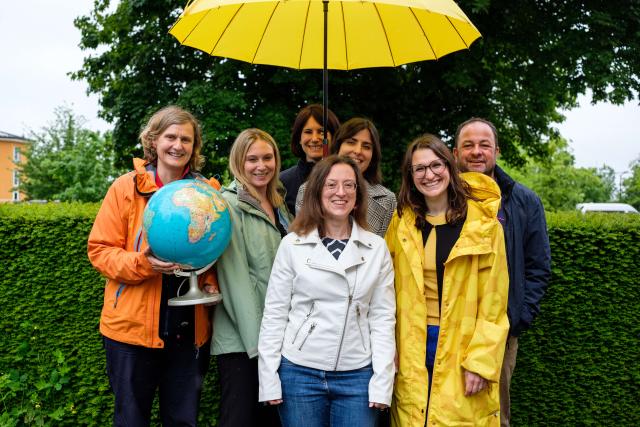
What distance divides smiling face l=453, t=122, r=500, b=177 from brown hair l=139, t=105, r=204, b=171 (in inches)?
73.1

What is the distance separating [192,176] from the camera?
11.3ft

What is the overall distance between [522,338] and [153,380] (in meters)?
3.16

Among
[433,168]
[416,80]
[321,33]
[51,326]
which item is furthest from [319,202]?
[416,80]

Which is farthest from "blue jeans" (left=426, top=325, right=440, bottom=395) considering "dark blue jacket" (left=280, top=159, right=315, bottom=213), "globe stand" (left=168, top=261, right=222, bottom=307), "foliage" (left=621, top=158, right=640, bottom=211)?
"foliage" (left=621, top=158, right=640, bottom=211)

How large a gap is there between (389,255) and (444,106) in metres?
8.83

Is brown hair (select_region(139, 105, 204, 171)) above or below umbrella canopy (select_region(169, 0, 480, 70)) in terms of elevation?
below

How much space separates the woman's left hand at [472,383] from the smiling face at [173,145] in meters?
2.10

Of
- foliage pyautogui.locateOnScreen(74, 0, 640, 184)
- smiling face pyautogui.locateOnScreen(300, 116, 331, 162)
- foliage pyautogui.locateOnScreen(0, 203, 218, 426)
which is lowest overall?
→ foliage pyautogui.locateOnScreen(0, 203, 218, 426)

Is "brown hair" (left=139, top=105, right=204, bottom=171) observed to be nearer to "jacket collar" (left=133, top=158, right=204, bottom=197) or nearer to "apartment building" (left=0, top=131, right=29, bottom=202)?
"jacket collar" (left=133, top=158, right=204, bottom=197)

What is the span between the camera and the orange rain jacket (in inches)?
123

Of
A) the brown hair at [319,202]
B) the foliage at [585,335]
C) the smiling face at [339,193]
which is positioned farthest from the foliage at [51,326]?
the foliage at [585,335]

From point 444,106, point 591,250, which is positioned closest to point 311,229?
point 591,250

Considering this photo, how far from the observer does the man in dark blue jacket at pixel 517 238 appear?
11.3ft

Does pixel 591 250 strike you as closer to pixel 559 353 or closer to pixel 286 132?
pixel 559 353
